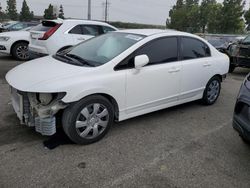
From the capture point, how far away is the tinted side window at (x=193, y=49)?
4559 millimetres

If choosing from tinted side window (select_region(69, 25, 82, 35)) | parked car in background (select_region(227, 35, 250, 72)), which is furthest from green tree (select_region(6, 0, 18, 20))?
parked car in background (select_region(227, 35, 250, 72))

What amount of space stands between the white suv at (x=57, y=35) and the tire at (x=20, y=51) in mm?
1585

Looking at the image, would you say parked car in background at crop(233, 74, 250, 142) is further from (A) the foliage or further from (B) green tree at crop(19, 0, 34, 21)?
(B) green tree at crop(19, 0, 34, 21)

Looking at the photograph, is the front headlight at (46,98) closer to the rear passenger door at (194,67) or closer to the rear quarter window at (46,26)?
the rear passenger door at (194,67)

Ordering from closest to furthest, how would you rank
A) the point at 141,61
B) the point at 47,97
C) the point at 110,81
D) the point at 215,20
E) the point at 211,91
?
the point at 47,97 → the point at 110,81 → the point at 141,61 → the point at 211,91 → the point at 215,20

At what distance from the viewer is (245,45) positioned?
862 centimetres

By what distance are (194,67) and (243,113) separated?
1730mm

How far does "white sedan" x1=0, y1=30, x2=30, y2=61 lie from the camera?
29.3 ft

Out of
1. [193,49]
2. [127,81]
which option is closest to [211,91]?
[193,49]

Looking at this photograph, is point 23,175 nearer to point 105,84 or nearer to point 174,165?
point 105,84

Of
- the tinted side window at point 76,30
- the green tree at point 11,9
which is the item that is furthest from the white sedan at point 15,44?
the green tree at point 11,9

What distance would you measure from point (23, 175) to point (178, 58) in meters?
3.00

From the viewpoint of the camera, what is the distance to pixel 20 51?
364 inches

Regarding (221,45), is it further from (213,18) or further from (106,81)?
(213,18)
